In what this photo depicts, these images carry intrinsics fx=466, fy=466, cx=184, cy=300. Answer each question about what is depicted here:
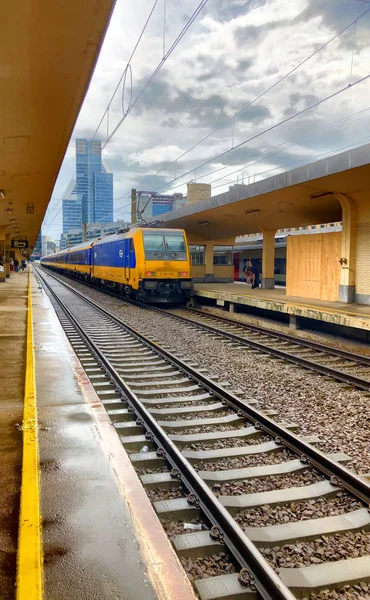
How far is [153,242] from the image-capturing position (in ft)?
55.7

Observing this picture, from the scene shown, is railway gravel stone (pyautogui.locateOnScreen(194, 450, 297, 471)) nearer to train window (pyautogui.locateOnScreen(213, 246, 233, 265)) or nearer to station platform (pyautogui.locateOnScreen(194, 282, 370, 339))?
station platform (pyautogui.locateOnScreen(194, 282, 370, 339))

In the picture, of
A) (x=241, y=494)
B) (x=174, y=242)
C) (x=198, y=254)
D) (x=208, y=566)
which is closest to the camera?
(x=208, y=566)

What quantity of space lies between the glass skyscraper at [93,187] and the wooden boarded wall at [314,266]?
1381 inches

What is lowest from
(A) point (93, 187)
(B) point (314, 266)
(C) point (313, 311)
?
(C) point (313, 311)

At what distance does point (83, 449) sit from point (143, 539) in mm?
1483

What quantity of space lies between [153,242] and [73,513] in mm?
14403

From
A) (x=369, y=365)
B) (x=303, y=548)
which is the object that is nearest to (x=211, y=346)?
(x=369, y=365)

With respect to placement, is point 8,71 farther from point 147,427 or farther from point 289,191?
point 289,191

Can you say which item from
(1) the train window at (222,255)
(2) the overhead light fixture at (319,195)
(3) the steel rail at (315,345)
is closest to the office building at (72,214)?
(1) the train window at (222,255)

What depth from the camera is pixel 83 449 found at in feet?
13.3

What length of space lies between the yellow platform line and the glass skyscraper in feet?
148

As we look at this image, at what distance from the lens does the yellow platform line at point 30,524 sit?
227 centimetres

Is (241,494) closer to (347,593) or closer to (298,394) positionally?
(347,593)

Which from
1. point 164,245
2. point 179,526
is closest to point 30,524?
point 179,526
